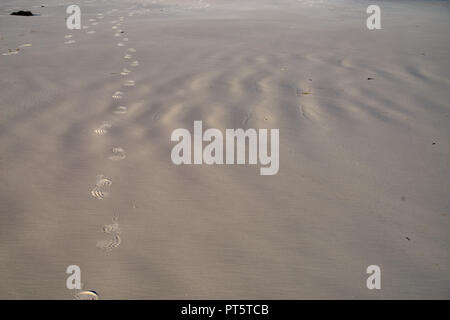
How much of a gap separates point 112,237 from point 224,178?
2.18 ft

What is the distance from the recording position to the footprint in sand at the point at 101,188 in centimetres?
187

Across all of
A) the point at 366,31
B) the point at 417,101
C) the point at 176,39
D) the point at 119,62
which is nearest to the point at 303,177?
the point at 417,101

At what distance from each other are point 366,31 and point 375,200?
13.3 ft

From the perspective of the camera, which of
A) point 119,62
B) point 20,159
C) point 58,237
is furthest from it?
point 119,62

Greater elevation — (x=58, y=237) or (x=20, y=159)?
(x=20, y=159)

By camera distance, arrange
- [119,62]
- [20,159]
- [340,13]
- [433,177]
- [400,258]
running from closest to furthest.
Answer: [400,258], [433,177], [20,159], [119,62], [340,13]

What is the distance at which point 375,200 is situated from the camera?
6.02 ft

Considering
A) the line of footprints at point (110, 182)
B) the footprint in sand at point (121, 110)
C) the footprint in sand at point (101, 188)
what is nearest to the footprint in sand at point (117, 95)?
the line of footprints at point (110, 182)

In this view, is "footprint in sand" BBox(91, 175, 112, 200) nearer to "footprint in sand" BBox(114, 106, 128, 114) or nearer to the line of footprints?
the line of footprints

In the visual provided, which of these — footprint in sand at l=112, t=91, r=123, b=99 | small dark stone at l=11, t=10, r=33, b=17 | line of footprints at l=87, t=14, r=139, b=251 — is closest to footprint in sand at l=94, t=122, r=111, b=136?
line of footprints at l=87, t=14, r=139, b=251

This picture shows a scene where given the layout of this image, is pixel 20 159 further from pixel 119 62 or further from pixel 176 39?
pixel 176 39

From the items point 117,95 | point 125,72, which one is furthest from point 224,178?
point 125,72

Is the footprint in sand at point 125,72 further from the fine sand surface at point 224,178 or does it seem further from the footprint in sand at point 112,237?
the footprint in sand at point 112,237
